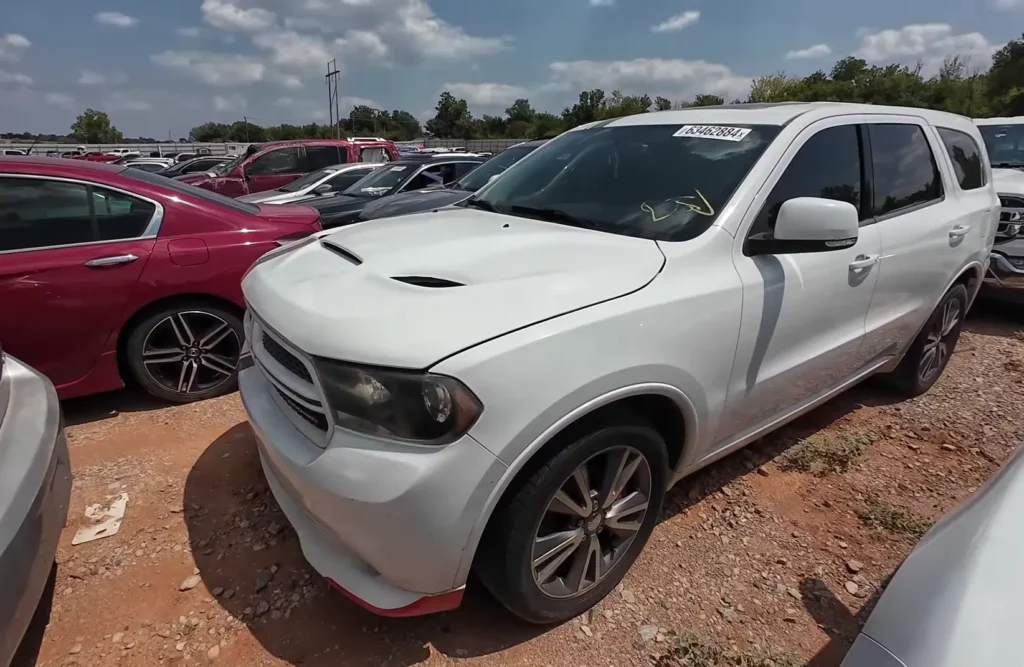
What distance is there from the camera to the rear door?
323 centimetres

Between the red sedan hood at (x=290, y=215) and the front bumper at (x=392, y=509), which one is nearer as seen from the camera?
the front bumper at (x=392, y=509)

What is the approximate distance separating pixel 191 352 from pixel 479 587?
250 centimetres

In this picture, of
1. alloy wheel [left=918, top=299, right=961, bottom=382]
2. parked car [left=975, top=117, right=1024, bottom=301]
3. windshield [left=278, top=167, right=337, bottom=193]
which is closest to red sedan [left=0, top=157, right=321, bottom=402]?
alloy wheel [left=918, top=299, right=961, bottom=382]

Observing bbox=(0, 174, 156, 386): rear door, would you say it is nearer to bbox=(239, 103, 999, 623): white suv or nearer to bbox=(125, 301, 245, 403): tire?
bbox=(125, 301, 245, 403): tire

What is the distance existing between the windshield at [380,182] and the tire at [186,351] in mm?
4850

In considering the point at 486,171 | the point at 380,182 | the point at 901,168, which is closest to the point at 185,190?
the point at 486,171

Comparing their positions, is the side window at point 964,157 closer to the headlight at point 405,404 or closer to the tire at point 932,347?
the tire at point 932,347

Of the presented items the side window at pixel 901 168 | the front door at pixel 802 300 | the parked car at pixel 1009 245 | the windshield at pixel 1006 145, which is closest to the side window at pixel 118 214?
the front door at pixel 802 300

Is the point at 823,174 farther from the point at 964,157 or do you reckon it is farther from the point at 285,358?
the point at 285,358

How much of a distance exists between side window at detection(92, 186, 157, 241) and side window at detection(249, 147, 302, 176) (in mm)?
9579

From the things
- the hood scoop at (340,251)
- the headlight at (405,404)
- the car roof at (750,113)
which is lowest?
the headlight at (405,404)

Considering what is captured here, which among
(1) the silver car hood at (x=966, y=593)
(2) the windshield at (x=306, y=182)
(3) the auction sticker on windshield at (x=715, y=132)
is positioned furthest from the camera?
(2) the windshield at (x=306, y=182)

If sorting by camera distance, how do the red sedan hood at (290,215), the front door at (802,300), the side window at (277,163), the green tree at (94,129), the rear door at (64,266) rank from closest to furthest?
1. the front door at (802,300)
2. the rear door at (64,266)
3. the red sedan hood at (290,215)
4. the side window at (277,163)
5. the green tree at (94,129)

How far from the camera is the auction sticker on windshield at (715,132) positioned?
8.86ft
